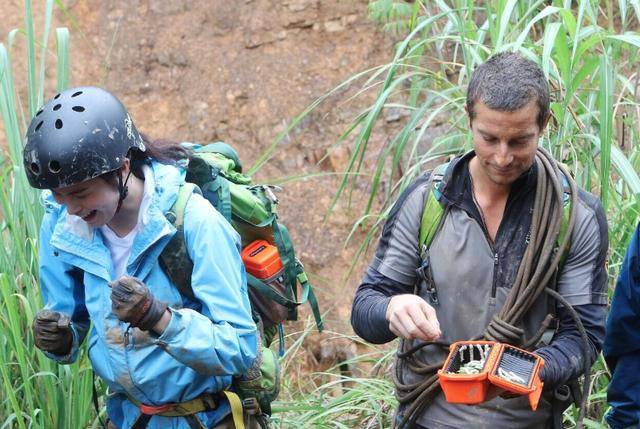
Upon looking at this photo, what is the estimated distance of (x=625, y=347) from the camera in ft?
8.23

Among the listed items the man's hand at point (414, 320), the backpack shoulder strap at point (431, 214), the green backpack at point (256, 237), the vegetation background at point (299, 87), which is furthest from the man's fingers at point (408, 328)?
the vegetation background at point (299, 87)

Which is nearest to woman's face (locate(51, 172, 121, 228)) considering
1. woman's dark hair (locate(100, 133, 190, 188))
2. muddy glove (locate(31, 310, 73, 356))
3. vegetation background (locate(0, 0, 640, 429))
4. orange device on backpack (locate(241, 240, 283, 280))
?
woman's dark hair (locate(100, 133, 190, 188))

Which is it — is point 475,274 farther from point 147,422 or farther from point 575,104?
point 575,104

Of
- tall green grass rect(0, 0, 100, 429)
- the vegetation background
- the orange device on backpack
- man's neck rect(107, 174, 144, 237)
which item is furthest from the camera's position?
the vegetation background

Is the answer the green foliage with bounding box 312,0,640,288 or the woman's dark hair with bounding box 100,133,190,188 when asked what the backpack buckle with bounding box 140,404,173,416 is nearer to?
the woman's dark hair with bounding box 100,133,190,188

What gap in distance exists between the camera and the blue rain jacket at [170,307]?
2506 millimetres

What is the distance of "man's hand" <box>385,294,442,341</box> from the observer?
241 cm

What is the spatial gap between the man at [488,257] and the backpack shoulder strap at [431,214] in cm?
1

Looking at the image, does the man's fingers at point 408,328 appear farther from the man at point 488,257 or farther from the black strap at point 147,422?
the black strap at point 147,422

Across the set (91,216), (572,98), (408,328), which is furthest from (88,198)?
(572,98)

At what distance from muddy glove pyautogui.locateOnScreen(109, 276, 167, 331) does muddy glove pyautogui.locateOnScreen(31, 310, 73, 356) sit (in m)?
0.35

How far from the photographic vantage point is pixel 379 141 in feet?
21.9

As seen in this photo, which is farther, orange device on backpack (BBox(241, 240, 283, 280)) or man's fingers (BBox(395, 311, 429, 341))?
orange device on backpack (BBox(241, 240, 283, 280))

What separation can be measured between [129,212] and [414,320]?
78cm
